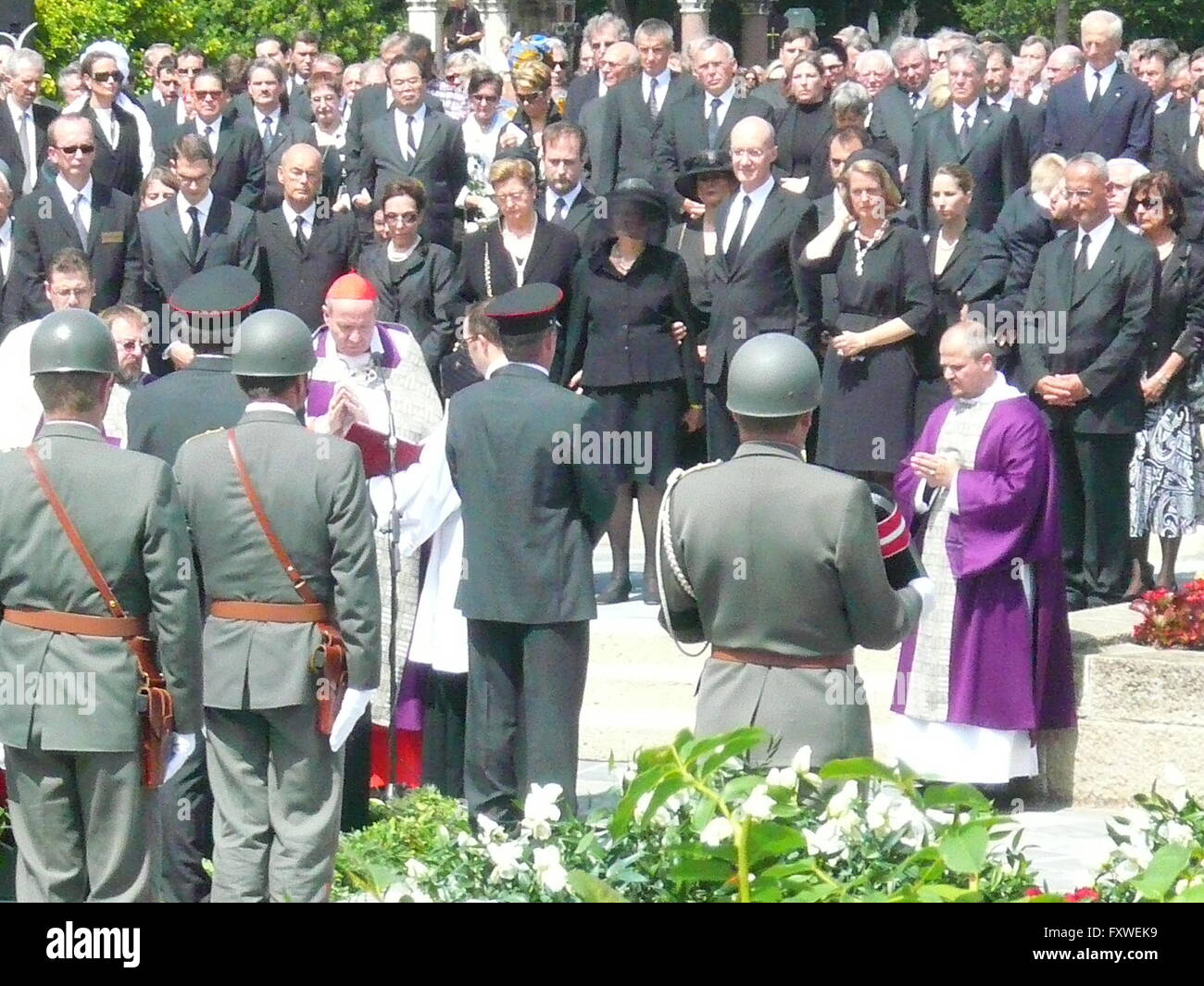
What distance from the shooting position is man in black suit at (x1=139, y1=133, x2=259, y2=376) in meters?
12.4

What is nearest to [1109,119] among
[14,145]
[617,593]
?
[617,593]

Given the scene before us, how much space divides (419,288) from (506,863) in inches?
297

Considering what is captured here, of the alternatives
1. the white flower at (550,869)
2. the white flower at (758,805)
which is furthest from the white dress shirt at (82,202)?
the white flower at (758,805)

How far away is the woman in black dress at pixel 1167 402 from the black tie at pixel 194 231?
16.6 ft

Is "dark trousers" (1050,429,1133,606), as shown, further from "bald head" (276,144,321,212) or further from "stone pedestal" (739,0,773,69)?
"stone pedestal" (739,0,773,69)

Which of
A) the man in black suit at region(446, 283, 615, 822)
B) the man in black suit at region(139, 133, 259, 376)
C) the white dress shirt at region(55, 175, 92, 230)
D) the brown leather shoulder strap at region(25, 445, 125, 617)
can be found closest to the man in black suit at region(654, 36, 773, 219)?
the man in black suit at region(139, 133, 259, 376)

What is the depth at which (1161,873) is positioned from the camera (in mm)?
4059

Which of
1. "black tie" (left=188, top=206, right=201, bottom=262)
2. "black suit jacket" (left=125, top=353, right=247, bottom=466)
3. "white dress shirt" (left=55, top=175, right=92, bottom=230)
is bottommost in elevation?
"black suit jacket" (left=125, top=353, right=247, bottom=466)

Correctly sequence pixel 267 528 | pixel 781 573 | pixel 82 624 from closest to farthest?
pixel 781 573, pixel 82 624, pixel 267 528

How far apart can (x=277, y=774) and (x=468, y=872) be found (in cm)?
271

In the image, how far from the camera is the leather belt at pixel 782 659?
608 centimetres

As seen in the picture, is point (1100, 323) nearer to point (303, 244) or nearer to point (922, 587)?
point (303, 244)

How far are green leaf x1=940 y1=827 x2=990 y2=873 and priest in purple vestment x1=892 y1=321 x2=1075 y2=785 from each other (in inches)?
204
